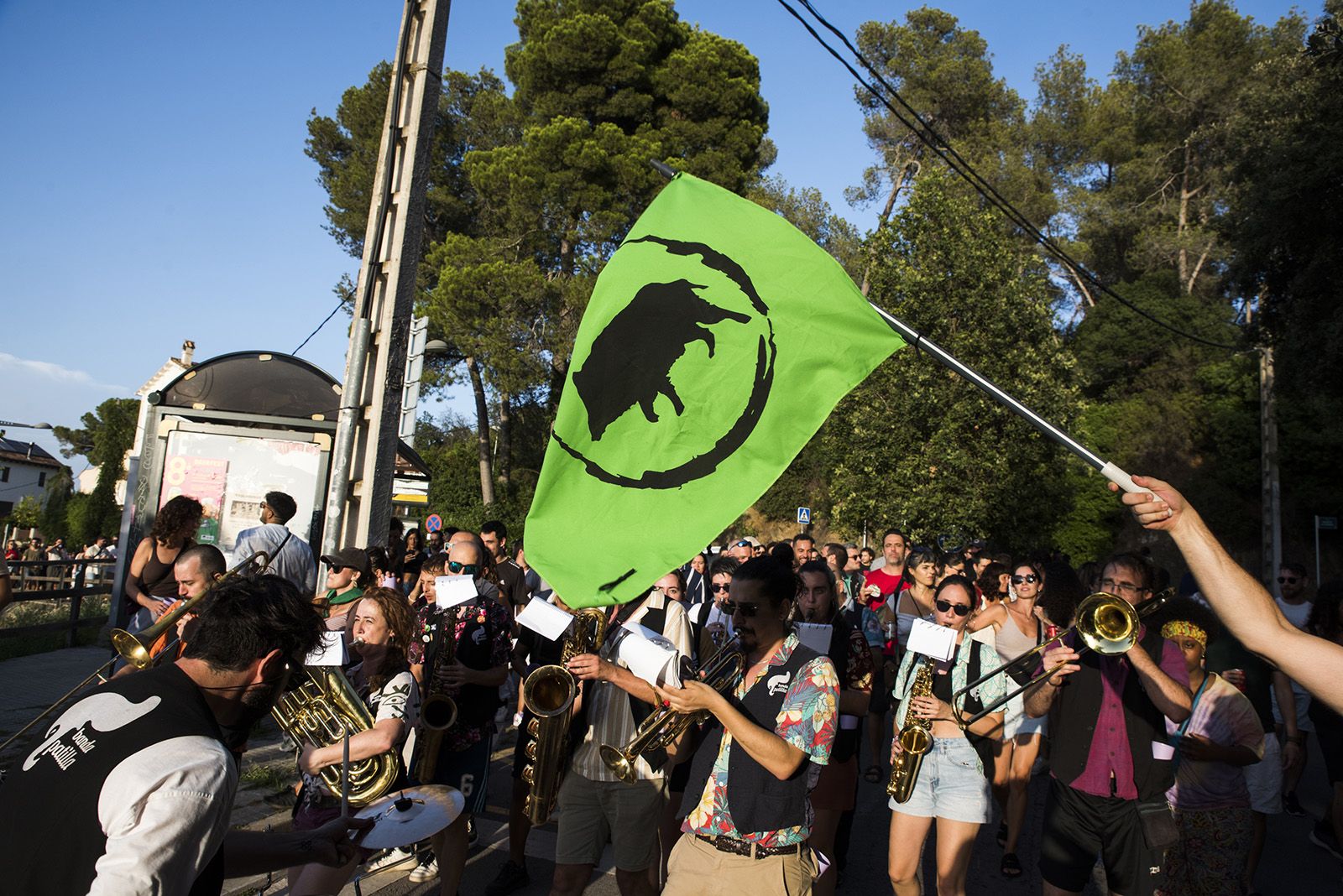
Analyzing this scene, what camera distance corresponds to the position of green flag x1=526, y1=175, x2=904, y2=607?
3.23m

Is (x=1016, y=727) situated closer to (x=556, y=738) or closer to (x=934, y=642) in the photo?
(x=934, y=642)

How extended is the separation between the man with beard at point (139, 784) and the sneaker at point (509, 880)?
324 cm

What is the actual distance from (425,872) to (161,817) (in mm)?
4068

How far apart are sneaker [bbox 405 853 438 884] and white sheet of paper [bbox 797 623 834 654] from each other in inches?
94.7

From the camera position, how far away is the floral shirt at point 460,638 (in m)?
5.15

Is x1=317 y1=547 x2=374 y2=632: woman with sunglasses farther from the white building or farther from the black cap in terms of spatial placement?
the white building

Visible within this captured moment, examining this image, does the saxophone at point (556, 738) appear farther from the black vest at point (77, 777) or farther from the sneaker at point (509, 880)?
the black vest at point (77, 777)

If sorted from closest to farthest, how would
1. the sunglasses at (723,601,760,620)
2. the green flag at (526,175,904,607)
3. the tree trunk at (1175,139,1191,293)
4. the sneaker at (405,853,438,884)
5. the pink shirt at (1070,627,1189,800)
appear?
the green flag at (526,175,904,607), the sunglasses at (723,601,760,620), the pink shirt at (1070,627,1189,800), the sneaker at (405,853,438,884), the tree trunk at (1175,139,1191,293)

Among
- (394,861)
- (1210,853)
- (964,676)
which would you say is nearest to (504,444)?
(394,861)

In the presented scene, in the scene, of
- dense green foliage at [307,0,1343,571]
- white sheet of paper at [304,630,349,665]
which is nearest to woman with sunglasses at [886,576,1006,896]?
white sheet of paper at [304,630,349,665]

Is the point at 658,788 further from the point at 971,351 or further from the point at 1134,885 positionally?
the point at 971,351

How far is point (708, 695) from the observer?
10.00 feet

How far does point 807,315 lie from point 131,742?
2.44 metres

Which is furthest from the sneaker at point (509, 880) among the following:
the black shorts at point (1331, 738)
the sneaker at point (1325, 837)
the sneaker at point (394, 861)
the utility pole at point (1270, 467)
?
the utility pole at point (1270, 467)
